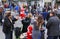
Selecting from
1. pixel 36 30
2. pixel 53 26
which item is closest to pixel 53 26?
pixel 53 26

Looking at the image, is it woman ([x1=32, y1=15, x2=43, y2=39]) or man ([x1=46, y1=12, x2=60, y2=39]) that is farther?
man ([x1=46, y1=12, x2=60, y2=39])

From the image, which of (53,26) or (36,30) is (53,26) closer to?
(53,26)

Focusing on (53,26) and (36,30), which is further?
(53,26)

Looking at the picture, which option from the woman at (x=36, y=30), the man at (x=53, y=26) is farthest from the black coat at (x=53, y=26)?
the woman at (x=36, y=30)

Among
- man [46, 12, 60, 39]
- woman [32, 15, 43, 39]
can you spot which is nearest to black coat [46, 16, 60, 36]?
man [46, 12, 60, 39]

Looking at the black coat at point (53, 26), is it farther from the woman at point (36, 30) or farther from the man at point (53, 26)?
the woman at point (36, 30)

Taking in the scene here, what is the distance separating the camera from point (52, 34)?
8.62m

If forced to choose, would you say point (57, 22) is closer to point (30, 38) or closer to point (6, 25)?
point (30, 38)

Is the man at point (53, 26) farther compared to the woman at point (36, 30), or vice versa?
the man at point (53, 26)

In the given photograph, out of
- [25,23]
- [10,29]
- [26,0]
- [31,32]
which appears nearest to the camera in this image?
[31,32]

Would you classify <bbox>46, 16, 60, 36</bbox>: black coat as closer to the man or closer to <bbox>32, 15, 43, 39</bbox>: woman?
the man

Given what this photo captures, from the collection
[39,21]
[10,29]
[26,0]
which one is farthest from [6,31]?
[26,0]

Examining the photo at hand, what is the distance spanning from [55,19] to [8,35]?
6.87 feet

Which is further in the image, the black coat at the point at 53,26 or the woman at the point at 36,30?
the black coat at the point at 53,26
